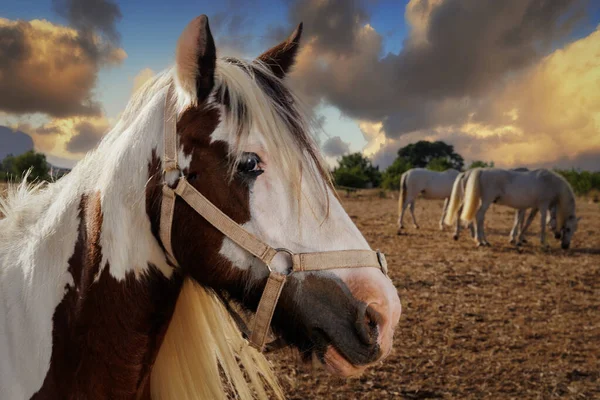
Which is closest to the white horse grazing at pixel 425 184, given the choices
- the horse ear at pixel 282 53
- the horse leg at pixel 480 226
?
the horse leg at pixel 480 226

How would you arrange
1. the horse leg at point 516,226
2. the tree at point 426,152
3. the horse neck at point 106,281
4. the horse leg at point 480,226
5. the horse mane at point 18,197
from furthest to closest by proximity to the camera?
the tree at point 426,152
the horse leg at point 516,226
the horse leg at point 480,226
the horse mane at point 18,197
the horse neck at point 106,281

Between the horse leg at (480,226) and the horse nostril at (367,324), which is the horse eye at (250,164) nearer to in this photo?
the horse nostril at (367,324)

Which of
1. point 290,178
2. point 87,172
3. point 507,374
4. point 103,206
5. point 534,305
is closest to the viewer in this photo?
point 290,178

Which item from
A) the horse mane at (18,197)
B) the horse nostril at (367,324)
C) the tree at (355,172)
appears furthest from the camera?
the tree at (355,172)

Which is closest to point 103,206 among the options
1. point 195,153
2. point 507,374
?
point 195,153

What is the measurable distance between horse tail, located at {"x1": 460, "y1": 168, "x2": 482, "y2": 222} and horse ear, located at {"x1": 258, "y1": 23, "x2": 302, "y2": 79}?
1001 centimetres

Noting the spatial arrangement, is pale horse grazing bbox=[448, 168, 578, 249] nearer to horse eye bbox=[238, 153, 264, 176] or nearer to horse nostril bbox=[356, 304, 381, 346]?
horse nostril bbox=[356, 304, 381, 346]

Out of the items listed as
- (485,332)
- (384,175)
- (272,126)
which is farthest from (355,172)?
(272,126)

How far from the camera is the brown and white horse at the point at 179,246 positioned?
4.01 feet

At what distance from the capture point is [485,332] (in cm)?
486

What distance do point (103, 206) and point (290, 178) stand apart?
675mm

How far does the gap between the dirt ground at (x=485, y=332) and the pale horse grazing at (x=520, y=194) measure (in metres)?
1.31

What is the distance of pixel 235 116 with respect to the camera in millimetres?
1264

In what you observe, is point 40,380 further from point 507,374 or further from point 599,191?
point 599,191
